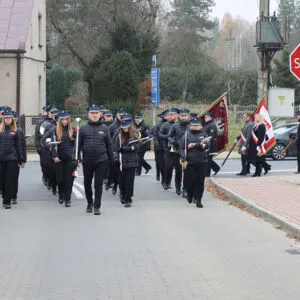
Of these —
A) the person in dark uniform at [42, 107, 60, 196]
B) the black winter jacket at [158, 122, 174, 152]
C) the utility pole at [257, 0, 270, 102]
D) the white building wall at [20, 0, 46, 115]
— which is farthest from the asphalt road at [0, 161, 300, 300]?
the white building wall at [20, 0, 46, 115]

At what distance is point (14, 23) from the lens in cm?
3659

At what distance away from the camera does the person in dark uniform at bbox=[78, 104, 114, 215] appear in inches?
531

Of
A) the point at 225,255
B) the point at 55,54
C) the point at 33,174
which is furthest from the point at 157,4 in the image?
the point at 225,255

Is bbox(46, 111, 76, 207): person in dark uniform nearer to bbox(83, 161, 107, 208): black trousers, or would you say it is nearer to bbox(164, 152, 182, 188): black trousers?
bbox(83, 161, 107, 208): black trousers

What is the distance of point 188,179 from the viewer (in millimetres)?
15023

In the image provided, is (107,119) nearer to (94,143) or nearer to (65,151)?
(65,151)

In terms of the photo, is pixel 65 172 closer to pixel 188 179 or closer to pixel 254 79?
pixel 188 179

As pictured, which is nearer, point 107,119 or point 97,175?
point 97,175

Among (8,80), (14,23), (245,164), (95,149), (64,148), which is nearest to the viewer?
(95,149)

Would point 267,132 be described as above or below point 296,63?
below

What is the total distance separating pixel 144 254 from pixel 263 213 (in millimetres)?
4058

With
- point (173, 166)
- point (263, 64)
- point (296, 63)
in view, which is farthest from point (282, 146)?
point (296, 63)

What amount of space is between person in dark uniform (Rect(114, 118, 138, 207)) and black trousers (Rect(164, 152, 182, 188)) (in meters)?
2.28

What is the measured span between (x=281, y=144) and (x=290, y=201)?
14037 mm
